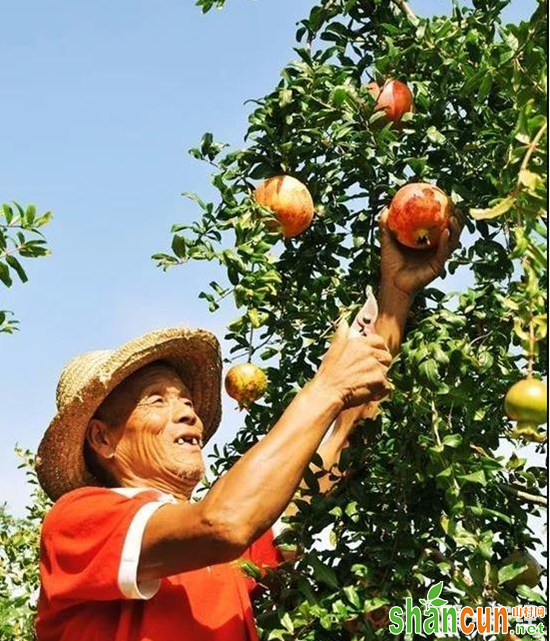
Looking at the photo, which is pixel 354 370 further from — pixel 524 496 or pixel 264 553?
pixel 264 553

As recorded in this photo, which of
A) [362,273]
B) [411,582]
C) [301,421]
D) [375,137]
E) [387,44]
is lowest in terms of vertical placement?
[411,582]

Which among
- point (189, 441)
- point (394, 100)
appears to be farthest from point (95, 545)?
point (394, 100)

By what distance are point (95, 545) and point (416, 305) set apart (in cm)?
115

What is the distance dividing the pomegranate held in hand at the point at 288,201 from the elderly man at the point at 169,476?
251mm

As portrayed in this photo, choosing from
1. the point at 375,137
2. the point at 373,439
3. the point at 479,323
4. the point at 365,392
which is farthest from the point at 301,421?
the point at 375,137

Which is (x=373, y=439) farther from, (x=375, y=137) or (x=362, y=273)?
(x=375, y=137)

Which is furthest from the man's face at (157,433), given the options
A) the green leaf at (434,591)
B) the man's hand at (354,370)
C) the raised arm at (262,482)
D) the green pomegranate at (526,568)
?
the green pomegranate at (526,568)

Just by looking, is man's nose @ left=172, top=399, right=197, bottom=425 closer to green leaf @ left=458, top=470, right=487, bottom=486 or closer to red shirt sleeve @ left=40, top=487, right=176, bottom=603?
red shirt sleeve @ left=40, top=487, right=176, bottom=603

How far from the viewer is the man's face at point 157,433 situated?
3379 mm

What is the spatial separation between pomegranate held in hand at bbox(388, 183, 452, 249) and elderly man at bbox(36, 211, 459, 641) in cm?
9

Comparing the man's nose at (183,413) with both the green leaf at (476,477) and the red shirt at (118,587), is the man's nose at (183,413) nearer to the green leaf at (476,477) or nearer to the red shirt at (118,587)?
the red shirt at (118,587)

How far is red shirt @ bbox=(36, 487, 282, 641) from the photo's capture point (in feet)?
9.70

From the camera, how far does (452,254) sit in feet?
10.9

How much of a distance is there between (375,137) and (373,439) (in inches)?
33.7
